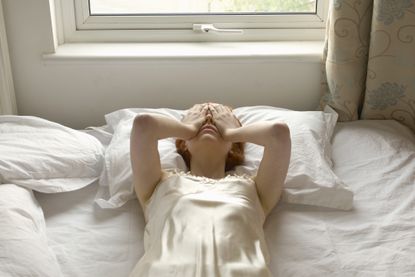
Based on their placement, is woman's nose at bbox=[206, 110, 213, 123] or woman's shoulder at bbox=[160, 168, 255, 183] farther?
woman's nose at bbox=[206, 110, 213, 123]

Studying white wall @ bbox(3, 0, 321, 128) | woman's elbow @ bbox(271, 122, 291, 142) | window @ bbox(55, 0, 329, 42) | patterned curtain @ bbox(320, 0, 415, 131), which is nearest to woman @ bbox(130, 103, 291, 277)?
woman's elbow @ bbox(271, 122, 291, 142)

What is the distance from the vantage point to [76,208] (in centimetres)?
158

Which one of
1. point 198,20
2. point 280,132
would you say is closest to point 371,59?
point 280,132

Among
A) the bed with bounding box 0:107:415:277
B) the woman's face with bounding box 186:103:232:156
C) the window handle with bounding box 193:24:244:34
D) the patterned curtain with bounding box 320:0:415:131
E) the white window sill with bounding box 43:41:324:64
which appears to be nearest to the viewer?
the bed with bounding box 0:107:415:277

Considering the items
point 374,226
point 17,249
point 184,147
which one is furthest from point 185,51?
point 17,249

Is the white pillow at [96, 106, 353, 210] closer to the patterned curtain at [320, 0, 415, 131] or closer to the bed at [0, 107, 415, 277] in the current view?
the bed at [0, 107, 415, 277]

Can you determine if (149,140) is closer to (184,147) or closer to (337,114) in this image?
(184,147)

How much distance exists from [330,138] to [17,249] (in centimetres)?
111

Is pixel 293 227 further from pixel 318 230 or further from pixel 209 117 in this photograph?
pixel 209 117

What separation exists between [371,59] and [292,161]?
0.53 m

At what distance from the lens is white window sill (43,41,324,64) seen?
6.63 feet

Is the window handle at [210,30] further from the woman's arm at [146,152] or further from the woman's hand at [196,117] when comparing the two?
the woman's arm at [146,152]

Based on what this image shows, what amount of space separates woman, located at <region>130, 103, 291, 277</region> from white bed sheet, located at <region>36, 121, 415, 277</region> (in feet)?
0.22

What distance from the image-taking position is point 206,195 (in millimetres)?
1455
